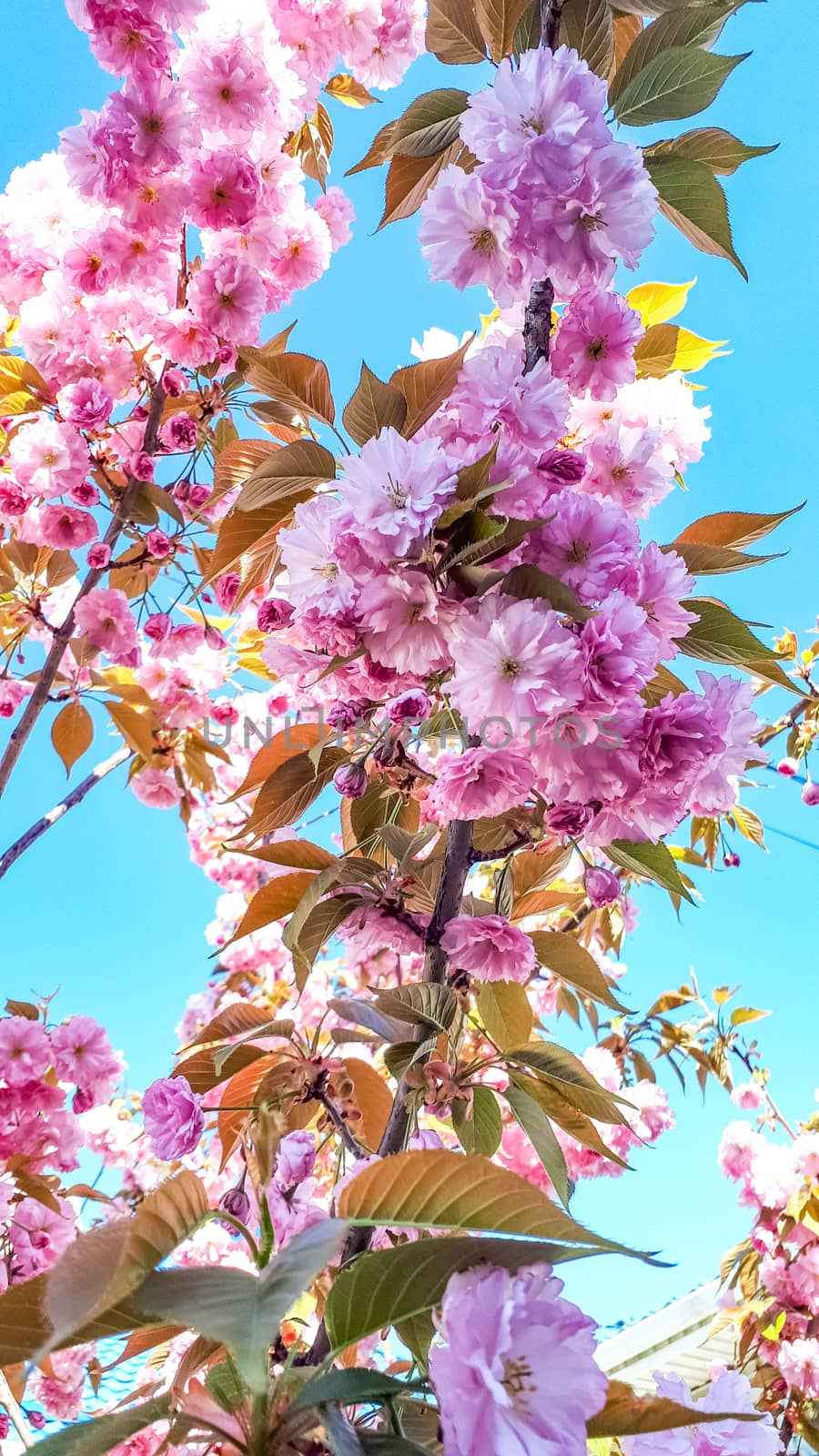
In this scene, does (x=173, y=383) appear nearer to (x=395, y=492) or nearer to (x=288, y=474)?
(x=288, y=474)

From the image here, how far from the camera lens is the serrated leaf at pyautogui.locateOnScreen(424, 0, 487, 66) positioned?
3.21 ft

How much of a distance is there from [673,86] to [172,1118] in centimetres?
94

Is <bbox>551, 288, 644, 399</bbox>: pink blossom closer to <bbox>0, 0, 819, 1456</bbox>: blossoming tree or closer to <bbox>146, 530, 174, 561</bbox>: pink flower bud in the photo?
<bbox>0, 0, 819, 1456</bbox>: blossoming tree

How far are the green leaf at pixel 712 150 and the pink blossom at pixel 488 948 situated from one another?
2.32 feet

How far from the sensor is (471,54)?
1.00 m

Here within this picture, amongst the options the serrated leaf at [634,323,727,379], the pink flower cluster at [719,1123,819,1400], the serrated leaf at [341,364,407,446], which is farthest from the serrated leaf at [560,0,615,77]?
the pink flower cluster at [719,1123,819,1400]

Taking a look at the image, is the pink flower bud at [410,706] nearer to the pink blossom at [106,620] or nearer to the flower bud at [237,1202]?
the flower bud at [237,1202]

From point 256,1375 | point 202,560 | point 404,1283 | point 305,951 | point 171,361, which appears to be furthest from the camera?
point 202,560

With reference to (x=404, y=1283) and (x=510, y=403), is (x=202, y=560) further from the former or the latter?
(x=404, y=1283)

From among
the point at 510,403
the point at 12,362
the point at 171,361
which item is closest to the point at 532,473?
the point at 510,403

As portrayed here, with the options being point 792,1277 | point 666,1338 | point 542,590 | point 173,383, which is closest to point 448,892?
point 542,590

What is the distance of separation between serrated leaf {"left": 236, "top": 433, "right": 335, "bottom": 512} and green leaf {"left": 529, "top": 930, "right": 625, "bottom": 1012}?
43 cm

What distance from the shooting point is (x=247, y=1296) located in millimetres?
375

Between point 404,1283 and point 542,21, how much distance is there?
1036 mm
